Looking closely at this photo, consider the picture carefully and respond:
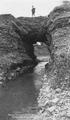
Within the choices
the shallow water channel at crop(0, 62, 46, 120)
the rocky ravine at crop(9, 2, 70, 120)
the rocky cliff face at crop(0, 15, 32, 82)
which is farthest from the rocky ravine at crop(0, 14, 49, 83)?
the rocky ravine at crop(9, 2, 70, 120)

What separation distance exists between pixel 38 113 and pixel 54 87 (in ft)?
9.94

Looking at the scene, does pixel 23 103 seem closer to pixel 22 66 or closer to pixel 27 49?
pixel 22 66

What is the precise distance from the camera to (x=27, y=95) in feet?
90.5

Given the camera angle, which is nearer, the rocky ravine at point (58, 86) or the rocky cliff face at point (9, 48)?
the rocky ravine at point (58, 86)

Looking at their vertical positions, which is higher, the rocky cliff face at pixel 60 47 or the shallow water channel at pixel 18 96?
the rocky cliff face at pixel 60 47

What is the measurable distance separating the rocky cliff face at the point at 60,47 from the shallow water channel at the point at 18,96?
2.95m

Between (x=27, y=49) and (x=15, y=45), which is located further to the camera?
(x=27, y=49)

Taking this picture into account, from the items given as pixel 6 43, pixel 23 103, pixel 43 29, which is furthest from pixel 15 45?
pixel 23 103

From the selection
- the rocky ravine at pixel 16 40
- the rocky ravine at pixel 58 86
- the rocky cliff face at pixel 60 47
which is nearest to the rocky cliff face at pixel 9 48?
the rocky ravine at pixel 16 40

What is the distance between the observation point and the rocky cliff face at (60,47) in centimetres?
2311

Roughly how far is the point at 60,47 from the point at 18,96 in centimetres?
660

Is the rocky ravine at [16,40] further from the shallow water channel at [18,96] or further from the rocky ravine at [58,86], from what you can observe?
the rocky ravine at [58,86]

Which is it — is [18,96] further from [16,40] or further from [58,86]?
[16,40]

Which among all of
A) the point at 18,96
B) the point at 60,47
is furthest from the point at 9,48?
the point at 60,47
